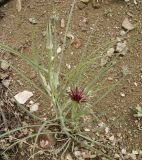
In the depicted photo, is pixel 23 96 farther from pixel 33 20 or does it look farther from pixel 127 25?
pixel 127 25

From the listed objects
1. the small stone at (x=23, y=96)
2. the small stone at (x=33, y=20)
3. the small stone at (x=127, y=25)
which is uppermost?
the small stone at (x=33, y=20)

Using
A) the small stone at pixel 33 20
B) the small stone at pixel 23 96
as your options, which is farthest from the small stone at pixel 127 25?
the small stone at pixel 23 96

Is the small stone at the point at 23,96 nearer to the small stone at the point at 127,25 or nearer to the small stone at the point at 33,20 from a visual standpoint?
the small stone at the point at 33,20

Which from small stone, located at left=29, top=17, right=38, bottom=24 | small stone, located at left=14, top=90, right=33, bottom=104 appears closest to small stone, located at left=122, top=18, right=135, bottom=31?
small stone, located at left=29, top=17, right=38, bottom=24

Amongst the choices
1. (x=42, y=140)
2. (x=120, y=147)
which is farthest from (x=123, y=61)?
(x=42, y=140)

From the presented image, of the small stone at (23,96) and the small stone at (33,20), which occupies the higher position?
the small stone at (33,20)

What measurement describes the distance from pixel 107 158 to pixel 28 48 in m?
0.57

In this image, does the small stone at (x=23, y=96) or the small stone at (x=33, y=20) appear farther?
the small stone at (x=33, y=20)

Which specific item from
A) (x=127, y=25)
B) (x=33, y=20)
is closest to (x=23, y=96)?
(x=33, y=20)

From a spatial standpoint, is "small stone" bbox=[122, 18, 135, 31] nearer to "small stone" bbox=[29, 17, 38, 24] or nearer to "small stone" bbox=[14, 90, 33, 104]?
"small stone" bbox=[29, 17, 38, 24]

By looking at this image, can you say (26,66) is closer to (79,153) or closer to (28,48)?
(28,48)

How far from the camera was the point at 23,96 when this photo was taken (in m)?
1.71

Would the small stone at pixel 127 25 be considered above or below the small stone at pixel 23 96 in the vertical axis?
above

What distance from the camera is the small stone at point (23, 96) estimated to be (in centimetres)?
171
